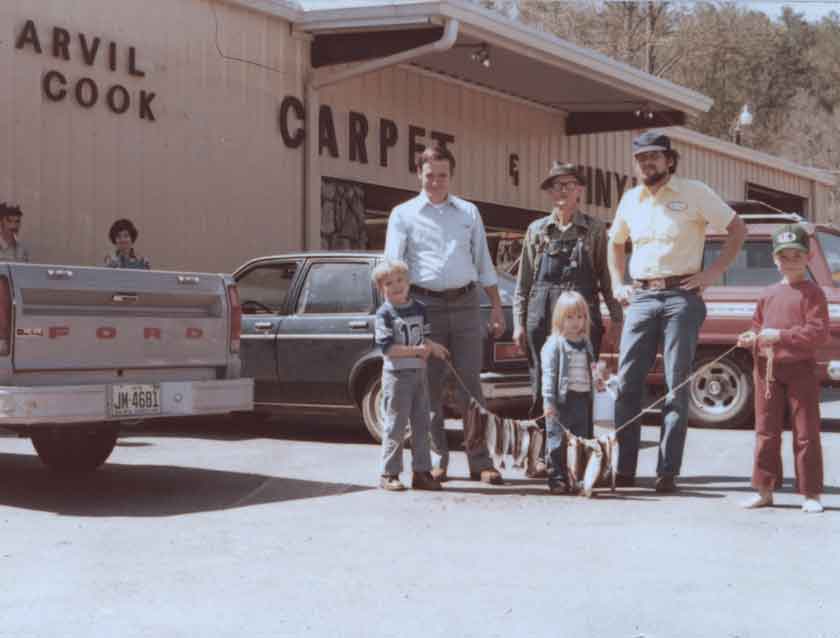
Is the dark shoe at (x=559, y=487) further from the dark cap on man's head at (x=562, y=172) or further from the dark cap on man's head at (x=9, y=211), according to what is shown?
the dark cap on man's head at (x=9, y=211)

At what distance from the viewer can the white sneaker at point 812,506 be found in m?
6.96

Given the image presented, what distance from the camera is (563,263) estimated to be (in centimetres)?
821

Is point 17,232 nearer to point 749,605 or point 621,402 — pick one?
point 621,402

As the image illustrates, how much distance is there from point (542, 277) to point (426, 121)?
33.1ft

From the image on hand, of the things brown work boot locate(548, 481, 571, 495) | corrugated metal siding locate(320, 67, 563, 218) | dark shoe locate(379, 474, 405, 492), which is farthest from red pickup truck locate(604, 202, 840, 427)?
corrugated metal siding locate(320, 67, 563, 218)

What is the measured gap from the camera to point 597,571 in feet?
18.1

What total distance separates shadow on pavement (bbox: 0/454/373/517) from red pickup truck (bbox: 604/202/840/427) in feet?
15.2

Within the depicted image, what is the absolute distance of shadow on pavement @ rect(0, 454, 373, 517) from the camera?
739 centimetres

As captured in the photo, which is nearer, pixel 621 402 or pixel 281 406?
pixel 621 402

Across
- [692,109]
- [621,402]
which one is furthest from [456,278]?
[692,109]

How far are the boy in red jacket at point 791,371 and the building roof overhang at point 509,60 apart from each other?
26.7ft

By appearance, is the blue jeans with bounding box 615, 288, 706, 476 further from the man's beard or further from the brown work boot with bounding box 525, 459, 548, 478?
the man's beard

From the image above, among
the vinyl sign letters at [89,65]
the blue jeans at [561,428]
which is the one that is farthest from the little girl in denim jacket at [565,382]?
the vinyl sign letters at [89,65]

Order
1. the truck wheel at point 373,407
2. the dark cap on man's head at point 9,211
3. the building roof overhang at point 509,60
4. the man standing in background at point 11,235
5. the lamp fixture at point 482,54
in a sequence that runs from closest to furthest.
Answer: the truck wheel at point 373,407, the man standing in background at point 11,235, the dark cap on man's head at point 9,211, the building roof overhang at point 509,60, the lamp fixture at point 482,54
